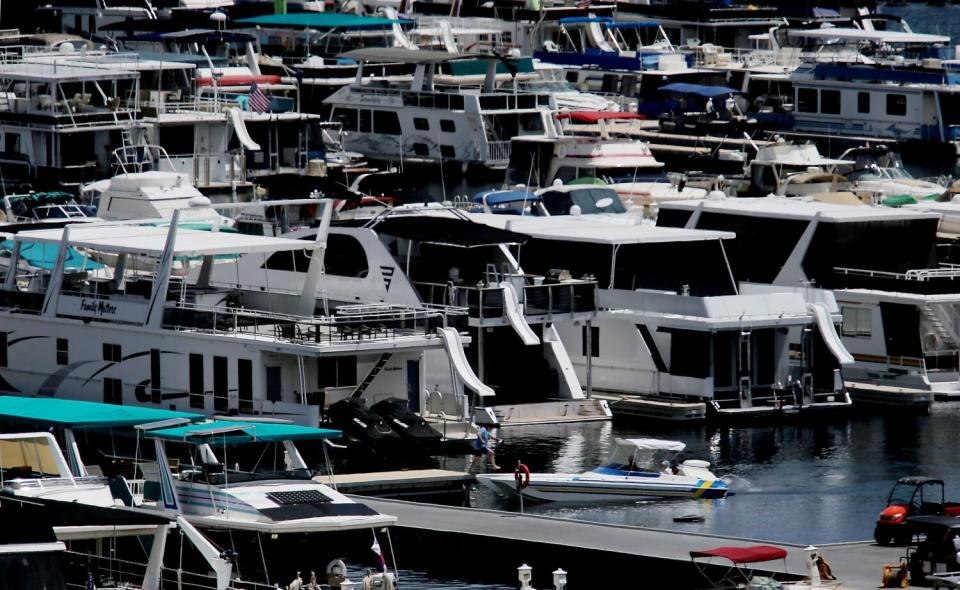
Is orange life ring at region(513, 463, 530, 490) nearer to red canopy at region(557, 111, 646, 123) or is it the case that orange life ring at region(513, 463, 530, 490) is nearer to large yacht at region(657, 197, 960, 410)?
large yacht at region(657, 197, 960, 410)

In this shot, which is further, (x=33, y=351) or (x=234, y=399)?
(x=33, y=351)

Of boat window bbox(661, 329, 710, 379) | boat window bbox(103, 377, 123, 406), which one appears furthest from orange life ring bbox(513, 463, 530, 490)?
boat window bbox(661, 329, 710, 379)

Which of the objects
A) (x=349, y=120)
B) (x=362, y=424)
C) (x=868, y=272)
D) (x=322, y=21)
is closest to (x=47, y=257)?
(x=362, y=424)

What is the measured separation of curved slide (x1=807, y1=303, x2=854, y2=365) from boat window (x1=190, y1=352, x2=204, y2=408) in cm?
1294

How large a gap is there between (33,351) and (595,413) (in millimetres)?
10612

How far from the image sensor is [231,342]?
42438 millimetres

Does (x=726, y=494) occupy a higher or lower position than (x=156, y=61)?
lower

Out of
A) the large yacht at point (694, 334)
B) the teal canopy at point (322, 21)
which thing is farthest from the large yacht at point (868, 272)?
the teal canopy at point (322, 21)

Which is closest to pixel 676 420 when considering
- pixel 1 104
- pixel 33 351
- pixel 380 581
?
pixel 33 351

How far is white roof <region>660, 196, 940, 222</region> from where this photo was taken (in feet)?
176

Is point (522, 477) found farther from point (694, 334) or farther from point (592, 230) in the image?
point (592, 230)

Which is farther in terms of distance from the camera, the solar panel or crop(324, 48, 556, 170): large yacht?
crop(324, 48, 556, 170): large yacht

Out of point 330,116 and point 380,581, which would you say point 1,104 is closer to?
point 330,116

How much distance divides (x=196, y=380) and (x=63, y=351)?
133 inches
